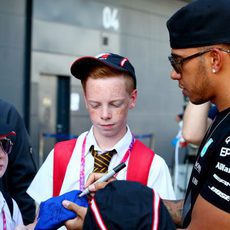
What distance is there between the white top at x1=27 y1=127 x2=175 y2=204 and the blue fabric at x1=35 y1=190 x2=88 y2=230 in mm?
383

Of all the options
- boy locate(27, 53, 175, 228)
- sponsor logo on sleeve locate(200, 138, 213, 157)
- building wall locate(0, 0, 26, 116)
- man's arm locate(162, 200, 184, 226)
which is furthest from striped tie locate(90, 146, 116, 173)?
building wall locate(0, 0, 26, 116)

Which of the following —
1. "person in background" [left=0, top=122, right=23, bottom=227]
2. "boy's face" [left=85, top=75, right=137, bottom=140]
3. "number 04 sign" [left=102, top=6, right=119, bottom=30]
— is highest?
"number 04 sign" [left=102, top=6, right=119, bottom=30]

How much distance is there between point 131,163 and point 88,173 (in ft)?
0.76

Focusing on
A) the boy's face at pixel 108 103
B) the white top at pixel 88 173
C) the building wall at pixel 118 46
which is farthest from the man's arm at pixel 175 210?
the building wall at pixel 118 46

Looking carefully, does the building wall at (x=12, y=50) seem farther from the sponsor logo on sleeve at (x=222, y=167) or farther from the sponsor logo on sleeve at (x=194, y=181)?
the sponsor logo on sleeve at (x=222, y=167)

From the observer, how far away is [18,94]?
9.84 m

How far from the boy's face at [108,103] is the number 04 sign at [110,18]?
9.21m

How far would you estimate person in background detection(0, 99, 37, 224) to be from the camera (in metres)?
3.10

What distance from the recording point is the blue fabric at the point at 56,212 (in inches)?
76.6

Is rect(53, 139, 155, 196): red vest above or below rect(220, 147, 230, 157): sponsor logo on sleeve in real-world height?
below

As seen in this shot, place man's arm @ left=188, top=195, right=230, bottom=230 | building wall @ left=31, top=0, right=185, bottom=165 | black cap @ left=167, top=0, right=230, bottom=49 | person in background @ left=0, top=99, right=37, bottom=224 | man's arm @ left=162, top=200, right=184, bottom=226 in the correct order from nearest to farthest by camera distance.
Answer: man's arm @ left=188, top=195, right=230, bottom=230 < black cap @ left=167, top=0, right=230, bottom=49 < man's arm @ left=162, top=200, right=184, bottom=226 < person in background @ left=0, top=99, right=37, bottom=224 < building wall @ left=31, top=0, right=185, bottom=165

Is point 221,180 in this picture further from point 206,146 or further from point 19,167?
point 19,167

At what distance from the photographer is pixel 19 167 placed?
3141 millimetres

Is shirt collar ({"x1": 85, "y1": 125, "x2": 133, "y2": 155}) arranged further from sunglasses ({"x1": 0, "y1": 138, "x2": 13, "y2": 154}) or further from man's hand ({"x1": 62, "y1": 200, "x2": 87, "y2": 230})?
man's hand ({"x1": 62, "y1": 200, "x2": 87, "y2": 230})
